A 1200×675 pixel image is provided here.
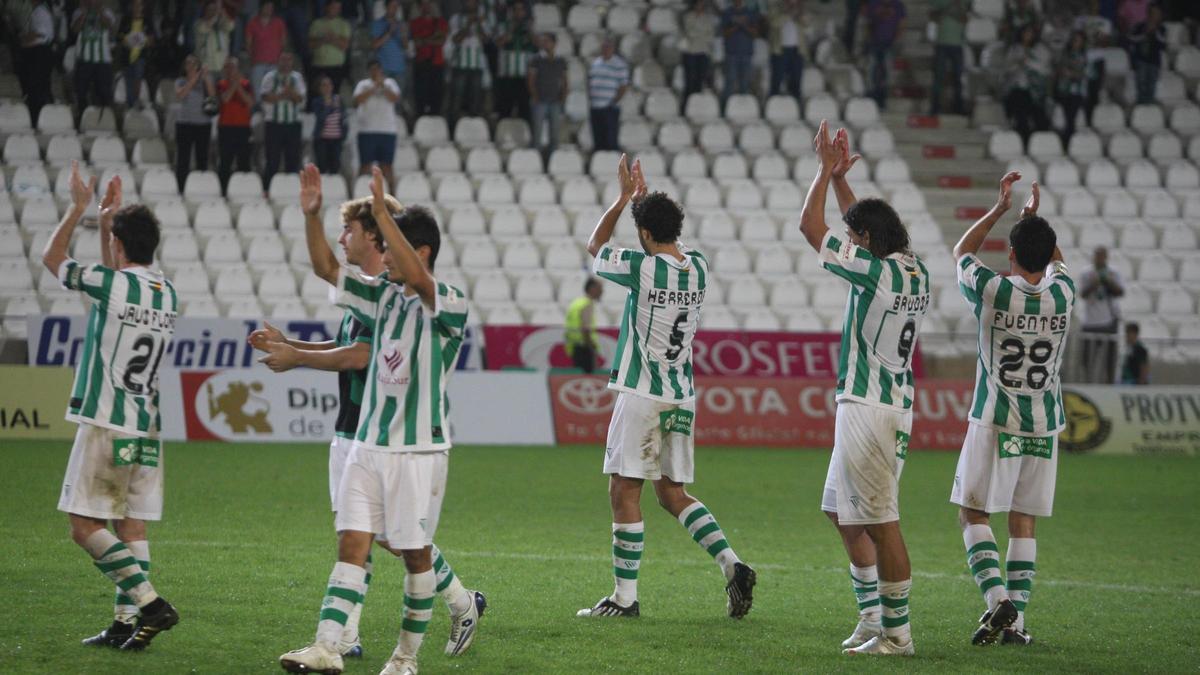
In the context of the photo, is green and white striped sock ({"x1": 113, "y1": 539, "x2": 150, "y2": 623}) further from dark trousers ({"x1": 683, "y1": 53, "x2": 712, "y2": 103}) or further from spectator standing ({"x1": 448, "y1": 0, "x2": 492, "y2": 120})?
dark trousers ({"x1": 683, "y1": 53, "x2": 712, "y2": 103})

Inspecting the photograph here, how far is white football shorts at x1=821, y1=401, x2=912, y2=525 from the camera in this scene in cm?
729

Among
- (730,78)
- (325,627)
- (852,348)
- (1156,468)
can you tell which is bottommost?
(1156,468)

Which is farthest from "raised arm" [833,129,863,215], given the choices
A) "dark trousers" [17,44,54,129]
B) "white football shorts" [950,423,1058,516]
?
"dark trousers" [17,44,54,129]

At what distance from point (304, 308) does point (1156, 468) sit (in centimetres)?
1158

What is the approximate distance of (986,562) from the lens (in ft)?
25.6

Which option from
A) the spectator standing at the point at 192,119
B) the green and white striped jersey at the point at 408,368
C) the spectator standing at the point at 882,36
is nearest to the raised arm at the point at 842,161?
the green and white striped jersey at the point at 408,368

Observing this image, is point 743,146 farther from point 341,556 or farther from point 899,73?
point 341,556

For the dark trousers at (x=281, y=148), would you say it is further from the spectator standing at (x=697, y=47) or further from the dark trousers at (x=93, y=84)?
the spectator standing at (x=697, y=47)

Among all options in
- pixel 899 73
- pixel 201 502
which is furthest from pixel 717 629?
pixel 899 73

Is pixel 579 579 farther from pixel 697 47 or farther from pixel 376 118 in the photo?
pixel 697 47

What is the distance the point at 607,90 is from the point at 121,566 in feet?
55.9

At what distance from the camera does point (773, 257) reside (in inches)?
882

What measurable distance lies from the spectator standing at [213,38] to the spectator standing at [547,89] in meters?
4.72

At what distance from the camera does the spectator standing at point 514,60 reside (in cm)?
2272
